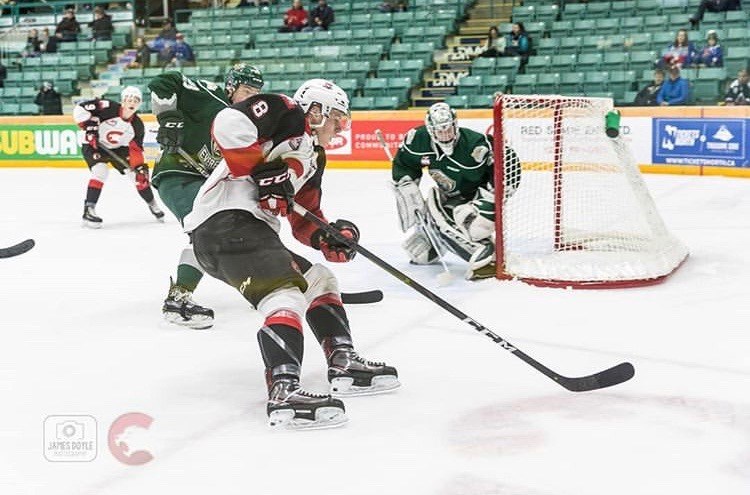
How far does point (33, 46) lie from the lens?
48.4 feet

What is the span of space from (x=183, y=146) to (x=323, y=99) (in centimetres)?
147

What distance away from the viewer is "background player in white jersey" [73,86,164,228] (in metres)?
6.80

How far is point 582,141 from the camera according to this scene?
490 centimetres

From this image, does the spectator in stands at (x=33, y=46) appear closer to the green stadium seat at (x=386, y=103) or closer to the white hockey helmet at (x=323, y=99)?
the green stadium seat at (x=386, y=103)

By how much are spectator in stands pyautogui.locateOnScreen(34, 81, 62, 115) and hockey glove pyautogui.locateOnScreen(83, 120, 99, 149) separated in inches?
245

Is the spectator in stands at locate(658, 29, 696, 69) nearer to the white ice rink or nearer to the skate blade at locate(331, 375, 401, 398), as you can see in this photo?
the white ice rink

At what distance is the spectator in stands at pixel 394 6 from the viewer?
13039 mm

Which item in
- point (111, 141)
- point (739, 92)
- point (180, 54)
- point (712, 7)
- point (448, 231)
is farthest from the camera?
point (180, 54)

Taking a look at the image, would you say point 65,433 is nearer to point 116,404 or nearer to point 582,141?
point 116,404

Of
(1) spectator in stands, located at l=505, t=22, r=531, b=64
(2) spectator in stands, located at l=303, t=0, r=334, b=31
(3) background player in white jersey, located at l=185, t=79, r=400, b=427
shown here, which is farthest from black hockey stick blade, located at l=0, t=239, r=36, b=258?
(2) spectator in stands, located at l=303, t=0, r=334, b=31

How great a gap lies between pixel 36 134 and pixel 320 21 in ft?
14.0

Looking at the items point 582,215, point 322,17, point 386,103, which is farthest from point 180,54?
point 582,215

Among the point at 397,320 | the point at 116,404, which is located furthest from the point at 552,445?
the point at 397,320

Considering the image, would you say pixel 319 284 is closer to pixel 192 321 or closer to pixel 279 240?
pixel 279 240
